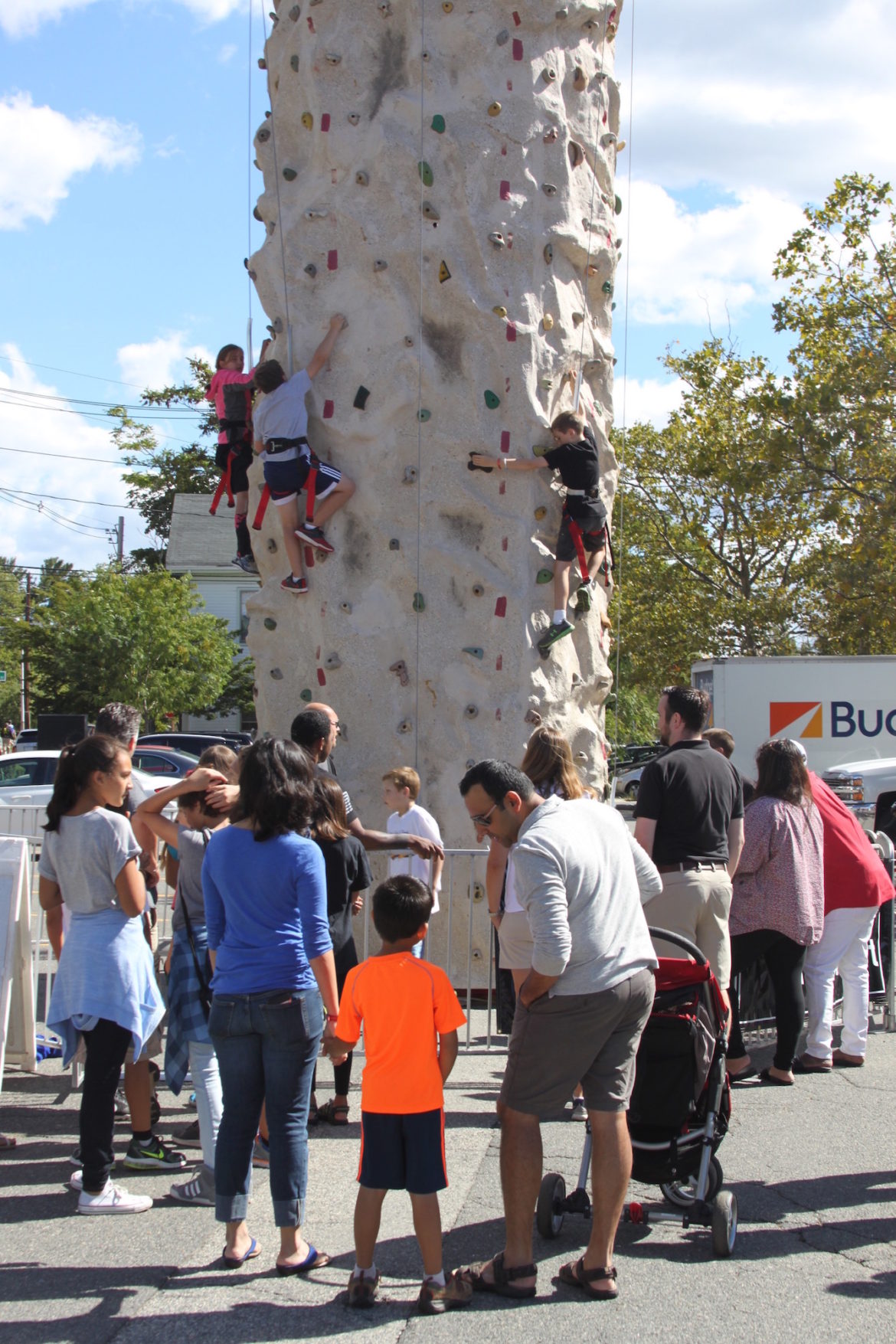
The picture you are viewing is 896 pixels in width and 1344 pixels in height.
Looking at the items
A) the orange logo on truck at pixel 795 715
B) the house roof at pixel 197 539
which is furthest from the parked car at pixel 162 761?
the house roof at pixel 197 539

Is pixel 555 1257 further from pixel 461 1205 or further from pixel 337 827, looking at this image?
pixel 337 827

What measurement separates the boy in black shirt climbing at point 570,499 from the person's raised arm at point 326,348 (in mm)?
1398

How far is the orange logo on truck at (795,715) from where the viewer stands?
71.1 ft

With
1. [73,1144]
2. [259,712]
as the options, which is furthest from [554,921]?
[259,712]

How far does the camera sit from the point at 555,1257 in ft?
15.2

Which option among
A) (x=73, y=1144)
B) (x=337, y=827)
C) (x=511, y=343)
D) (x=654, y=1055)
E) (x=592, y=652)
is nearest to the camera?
(x=654, y=1055)

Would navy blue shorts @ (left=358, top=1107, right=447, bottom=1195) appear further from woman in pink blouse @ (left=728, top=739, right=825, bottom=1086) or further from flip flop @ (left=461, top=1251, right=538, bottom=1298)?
woman in pink blouse @ (left=728, top=739, right=825, bottom=1086)

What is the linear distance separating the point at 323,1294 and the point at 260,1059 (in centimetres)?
82

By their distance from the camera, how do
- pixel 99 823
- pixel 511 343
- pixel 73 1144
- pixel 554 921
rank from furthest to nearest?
pixel 511 343, pixel 73 1144, pixel 99 823, pixel 554 921

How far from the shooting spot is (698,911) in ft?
19.8

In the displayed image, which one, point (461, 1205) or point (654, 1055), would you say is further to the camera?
point (461, 1205)

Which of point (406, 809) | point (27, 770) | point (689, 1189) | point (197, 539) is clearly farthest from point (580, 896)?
point (197, 539)

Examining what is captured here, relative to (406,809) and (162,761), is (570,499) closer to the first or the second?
(406,809)

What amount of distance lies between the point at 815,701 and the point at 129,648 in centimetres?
1883
